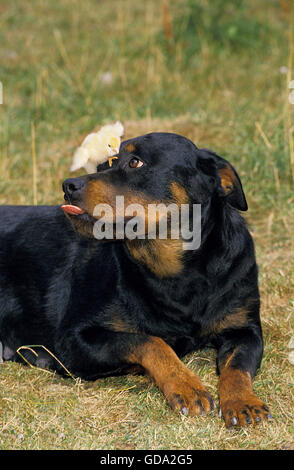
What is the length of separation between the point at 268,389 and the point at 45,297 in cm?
132

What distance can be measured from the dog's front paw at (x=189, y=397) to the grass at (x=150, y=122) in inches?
1.9

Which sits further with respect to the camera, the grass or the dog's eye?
the dog's eye

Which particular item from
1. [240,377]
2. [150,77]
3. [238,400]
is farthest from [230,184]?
[150,77]

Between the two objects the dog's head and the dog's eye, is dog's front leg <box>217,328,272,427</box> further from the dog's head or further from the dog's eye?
the dog's eye

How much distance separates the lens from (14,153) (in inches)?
255

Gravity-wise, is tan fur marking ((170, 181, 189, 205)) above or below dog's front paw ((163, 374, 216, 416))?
above

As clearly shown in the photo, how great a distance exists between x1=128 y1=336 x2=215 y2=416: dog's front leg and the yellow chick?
946mm

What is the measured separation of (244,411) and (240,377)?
255mm

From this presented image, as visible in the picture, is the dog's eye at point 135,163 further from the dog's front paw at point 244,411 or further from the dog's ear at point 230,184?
the dog's front paw at point 244,411

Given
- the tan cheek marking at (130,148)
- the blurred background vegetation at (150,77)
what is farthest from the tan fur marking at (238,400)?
the blurred background vegetation at (150,77)

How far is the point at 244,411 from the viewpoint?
309 centimetres

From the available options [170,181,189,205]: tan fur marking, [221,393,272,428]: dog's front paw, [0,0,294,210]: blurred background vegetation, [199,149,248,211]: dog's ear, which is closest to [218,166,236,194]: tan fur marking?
[199,149,248,211]: dog's ear

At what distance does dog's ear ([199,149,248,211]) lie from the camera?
3580mm

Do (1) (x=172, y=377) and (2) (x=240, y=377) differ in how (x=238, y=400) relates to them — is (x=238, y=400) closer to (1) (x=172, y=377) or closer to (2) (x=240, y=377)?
(2) (x=240, y=377)
